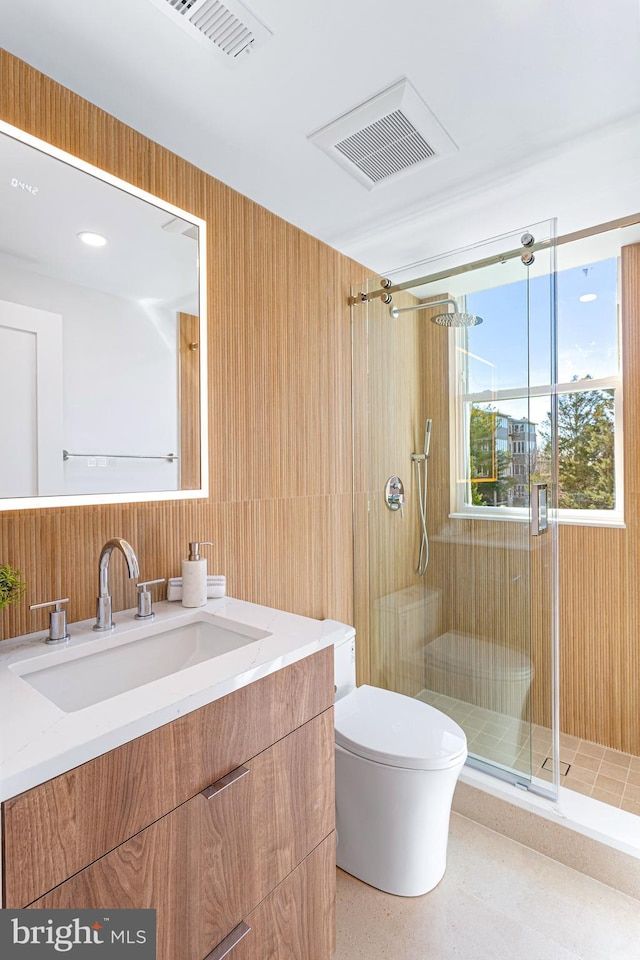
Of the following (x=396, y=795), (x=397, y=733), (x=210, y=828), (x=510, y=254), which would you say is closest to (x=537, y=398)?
(x=510, y=254)

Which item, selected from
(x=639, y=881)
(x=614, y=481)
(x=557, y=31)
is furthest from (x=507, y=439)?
(x=639, y=881)

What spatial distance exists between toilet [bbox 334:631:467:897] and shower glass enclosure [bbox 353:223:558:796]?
444 mm

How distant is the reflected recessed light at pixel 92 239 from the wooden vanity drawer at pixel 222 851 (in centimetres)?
135

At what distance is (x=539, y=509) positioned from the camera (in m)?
1.81

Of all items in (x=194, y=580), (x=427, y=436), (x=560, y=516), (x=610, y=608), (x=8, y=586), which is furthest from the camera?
(x=560, y=516)

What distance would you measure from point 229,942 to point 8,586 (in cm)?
84

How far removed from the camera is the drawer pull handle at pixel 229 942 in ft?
3.08

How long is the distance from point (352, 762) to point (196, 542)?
0.85m

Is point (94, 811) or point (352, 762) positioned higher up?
point (94, 811)

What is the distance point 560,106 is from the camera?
1.37m

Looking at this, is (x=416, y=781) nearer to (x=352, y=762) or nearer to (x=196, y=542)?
(x=352, y=762)

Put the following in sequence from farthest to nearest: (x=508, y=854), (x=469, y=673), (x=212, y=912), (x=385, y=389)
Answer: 1. (x=385, y=389)
2. (x=469, y=673)
3. (x=508, y=854)
4. (x=212, y=912)

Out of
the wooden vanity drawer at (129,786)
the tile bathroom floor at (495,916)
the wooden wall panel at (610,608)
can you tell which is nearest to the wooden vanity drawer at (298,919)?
the tile bathroom floor at (495,916)

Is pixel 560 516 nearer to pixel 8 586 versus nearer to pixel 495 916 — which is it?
pixel 495 916
